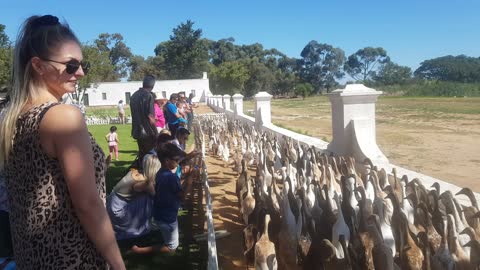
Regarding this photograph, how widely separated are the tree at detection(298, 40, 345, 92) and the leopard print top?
88051mm

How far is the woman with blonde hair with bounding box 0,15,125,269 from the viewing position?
150cm

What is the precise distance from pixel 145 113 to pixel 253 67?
6410 centimetres

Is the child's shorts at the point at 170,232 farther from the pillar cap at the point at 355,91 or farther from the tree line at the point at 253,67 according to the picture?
the tree line at the point at 253,67

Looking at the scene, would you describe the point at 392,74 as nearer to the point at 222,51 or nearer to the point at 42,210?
the point at 222,51

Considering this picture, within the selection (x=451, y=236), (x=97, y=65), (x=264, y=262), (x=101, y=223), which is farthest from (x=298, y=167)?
(x=97, y=65)

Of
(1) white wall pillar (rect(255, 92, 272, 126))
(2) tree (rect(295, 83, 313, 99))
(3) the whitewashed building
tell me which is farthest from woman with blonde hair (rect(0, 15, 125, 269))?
(2) tree (rect(295, 83, 313, 99))

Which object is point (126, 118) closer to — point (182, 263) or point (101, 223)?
point (182, 263)

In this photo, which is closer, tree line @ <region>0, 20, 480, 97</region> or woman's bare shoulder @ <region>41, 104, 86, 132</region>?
woman's bare shoulder @ <region>41, 104, 86, 132</region>

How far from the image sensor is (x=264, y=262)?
3.25 m

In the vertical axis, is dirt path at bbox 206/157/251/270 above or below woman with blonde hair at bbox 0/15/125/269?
below

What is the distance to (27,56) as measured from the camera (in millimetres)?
1668

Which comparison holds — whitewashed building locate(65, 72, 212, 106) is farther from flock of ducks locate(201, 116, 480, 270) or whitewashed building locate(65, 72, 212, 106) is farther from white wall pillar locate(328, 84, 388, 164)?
flock of ducks locate(201, 116, 480, 270)

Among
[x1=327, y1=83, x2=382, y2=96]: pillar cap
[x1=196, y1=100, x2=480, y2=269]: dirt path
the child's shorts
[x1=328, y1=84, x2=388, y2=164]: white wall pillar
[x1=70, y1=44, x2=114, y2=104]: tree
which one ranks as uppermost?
[x1=70, y1=44, x2=114, y2=104]: tree

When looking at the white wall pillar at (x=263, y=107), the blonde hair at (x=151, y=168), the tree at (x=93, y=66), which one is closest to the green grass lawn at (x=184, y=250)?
the blonde hair at (x=151, y=168)
